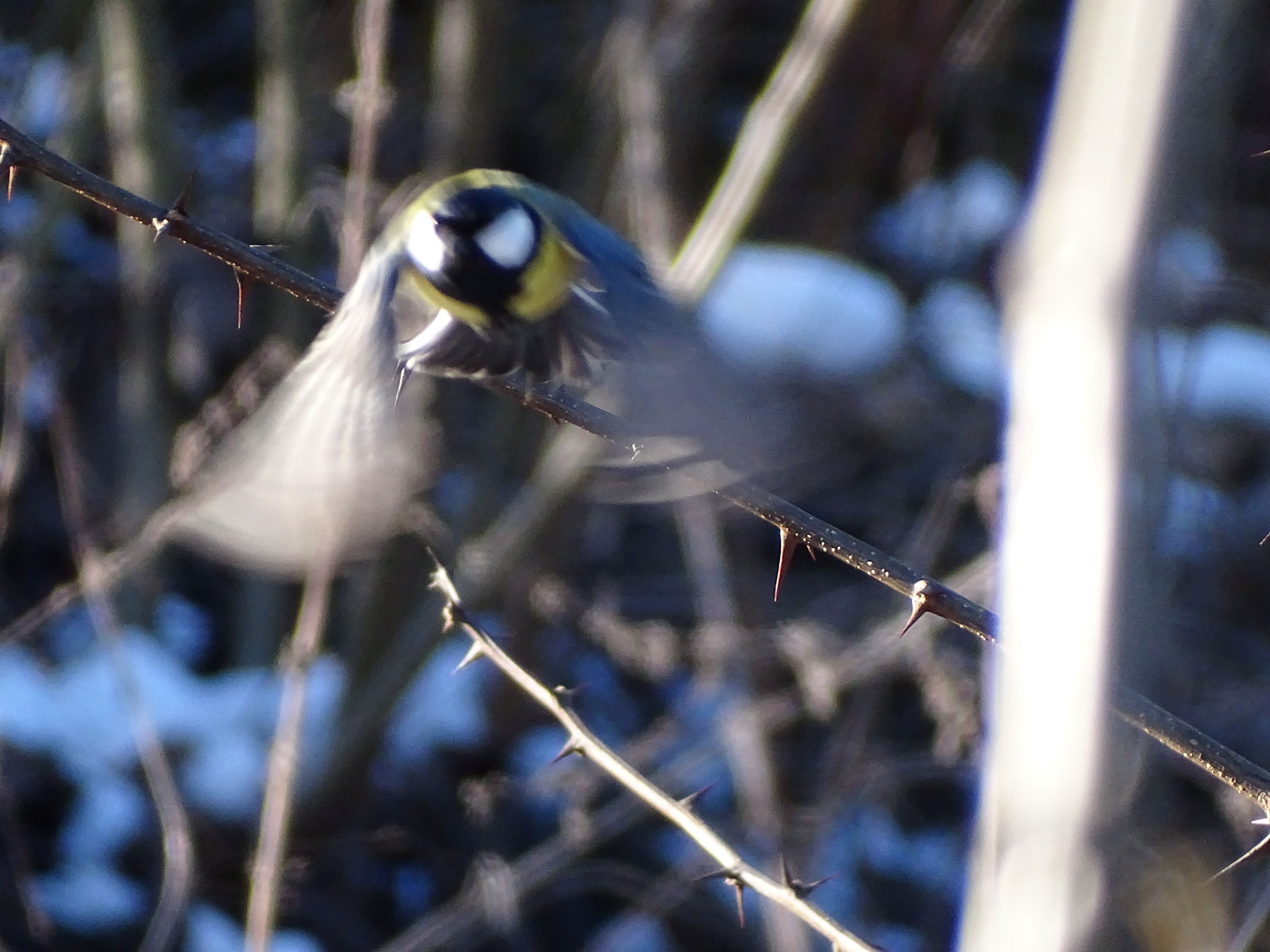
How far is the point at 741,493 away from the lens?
1431 mm

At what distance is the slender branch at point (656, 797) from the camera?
1.39 metres

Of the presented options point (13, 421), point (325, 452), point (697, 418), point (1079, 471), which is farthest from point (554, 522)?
point (1079, 471)

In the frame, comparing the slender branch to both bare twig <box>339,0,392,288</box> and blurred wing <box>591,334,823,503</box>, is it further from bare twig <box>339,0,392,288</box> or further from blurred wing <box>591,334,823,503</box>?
bare twig <box>339,0,392,288</box>

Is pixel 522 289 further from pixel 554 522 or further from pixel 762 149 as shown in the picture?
pixel 554 522

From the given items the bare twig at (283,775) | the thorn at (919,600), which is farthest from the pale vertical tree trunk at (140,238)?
the thorn at (919,600)

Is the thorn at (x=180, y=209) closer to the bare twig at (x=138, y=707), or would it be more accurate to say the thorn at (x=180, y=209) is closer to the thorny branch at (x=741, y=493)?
the thorny branch at (x=741, y=493)

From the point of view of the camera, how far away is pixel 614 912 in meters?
4.36

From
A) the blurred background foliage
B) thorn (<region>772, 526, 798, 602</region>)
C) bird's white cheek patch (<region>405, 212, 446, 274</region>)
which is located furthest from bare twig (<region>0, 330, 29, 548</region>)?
thorn (<region>772, 526, 798, 602</region>)

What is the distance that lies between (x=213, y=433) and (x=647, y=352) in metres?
1.42

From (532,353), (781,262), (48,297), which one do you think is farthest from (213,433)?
(781,262)

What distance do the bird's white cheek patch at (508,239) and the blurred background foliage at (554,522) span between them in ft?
2.88

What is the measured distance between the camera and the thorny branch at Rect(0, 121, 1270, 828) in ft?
4.25

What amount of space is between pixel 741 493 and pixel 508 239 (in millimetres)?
949

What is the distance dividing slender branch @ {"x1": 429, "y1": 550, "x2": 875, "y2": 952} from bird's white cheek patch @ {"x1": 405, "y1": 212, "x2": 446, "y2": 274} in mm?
619
